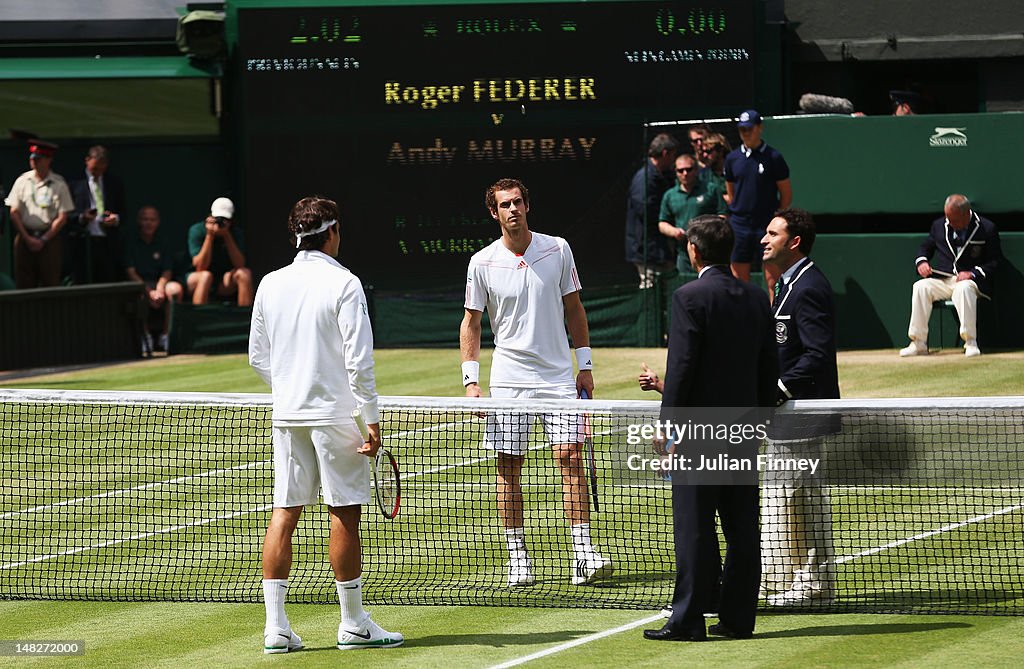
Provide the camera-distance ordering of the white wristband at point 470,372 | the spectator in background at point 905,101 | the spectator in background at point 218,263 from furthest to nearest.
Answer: the spectator in background at point 905,101, the spectator in background at point 218,263, the white wristband at point 470,372

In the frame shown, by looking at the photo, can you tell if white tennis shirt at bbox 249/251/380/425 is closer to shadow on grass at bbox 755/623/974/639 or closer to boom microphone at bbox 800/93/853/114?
shadow on grass at bbox 755/623/974/639

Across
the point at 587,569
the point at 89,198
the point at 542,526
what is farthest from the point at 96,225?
the point at 587,569

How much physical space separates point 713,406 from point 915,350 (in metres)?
10.2

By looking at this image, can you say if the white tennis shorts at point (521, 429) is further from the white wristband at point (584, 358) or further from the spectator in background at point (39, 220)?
the spectator in background at point (39, 220)

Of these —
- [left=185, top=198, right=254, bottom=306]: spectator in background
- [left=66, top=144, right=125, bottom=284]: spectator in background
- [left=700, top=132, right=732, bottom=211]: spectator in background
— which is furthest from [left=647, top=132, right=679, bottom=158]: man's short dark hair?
[left=66, top=144, right=125, bottom=284]: spectator in background

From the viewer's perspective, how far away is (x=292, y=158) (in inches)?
778

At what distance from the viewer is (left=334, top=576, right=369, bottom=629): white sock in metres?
7.87

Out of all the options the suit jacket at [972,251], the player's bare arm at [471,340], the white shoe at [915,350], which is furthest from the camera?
the white shoe at [915,350]

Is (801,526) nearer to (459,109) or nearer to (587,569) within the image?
(587,569)

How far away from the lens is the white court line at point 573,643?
25.0 feet

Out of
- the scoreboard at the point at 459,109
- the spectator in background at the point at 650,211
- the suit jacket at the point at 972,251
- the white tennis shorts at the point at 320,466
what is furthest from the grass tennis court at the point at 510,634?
the scoreboard at the point at 459,109

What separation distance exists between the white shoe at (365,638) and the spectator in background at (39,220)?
13.2 meters

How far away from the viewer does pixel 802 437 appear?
8492 millimetres

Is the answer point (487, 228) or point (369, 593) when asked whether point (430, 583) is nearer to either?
point (369, 593)
